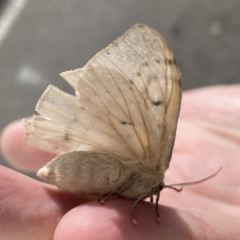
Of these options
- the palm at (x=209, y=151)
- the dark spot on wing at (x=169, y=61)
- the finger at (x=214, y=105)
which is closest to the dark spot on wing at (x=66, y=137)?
the dark spot on wing at (x=169, y=61)

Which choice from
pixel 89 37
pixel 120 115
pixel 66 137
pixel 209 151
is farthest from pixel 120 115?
pixel 89 37

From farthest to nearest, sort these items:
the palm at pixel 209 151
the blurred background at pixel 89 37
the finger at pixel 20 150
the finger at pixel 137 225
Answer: the blurred background at pixel 89 37 → the finger at pixel 20 150 → the palm at pixel 209 151 → the finger at pixel 137 225

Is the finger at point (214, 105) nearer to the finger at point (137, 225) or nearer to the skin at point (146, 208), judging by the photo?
the skin at point (146, 208)

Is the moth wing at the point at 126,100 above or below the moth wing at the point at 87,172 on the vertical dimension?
above

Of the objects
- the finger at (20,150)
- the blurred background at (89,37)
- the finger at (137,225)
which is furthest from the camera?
the blurred background at (89,37)

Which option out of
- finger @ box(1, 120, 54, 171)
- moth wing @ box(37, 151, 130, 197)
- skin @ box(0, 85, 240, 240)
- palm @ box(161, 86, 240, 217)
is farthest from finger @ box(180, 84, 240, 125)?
moth wing @ box(37, 151, 130, 197)

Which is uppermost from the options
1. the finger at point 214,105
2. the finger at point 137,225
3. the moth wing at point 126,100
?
the moth wing at point 126,100

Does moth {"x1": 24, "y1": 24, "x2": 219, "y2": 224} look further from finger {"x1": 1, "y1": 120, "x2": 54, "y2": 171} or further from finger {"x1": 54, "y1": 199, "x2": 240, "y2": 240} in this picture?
finger {"x1": 1, "y1": 120, "x2": 54, "y2": 171}
